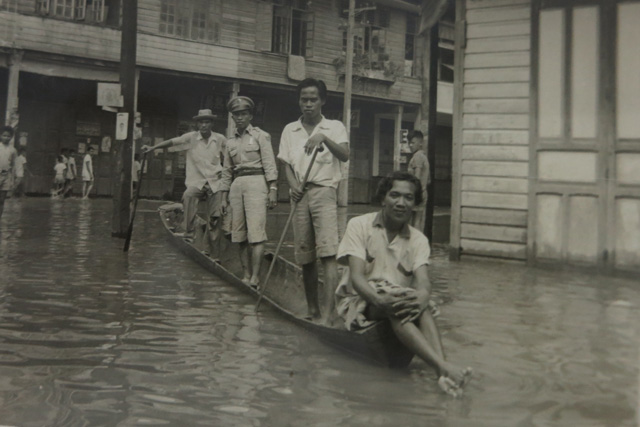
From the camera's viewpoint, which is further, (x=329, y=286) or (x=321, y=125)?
(x=321, y=125)

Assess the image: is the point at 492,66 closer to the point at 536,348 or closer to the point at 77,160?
the point at 536,348

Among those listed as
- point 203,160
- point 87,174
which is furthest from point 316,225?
point 87,174

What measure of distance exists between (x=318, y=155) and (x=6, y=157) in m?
6.09

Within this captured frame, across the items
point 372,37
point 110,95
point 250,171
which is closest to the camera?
point 250,171

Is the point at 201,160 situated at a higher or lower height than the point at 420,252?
higher

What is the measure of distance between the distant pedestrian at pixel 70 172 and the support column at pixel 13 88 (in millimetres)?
2748

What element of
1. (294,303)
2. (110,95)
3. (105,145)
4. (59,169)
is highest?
(105,145)

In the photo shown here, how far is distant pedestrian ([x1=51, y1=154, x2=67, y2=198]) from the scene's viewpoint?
18.7 meters

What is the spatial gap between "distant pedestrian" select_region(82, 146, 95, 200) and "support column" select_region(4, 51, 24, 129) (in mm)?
2756

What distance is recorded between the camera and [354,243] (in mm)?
4035

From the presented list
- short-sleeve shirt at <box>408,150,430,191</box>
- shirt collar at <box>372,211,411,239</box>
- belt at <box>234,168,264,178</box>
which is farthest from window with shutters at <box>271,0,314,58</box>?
shirt collar at <box>372,211,411,239</box>

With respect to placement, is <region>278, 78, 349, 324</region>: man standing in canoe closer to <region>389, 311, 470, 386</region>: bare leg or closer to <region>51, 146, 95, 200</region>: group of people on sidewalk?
<region>389, 311, 470, 386</region>: bare leg

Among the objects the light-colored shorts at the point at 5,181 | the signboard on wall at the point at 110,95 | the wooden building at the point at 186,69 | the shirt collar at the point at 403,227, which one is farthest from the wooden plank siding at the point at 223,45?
the shirt collar at the point at 403,227

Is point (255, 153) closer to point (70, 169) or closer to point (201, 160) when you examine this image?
point (201, 160)
